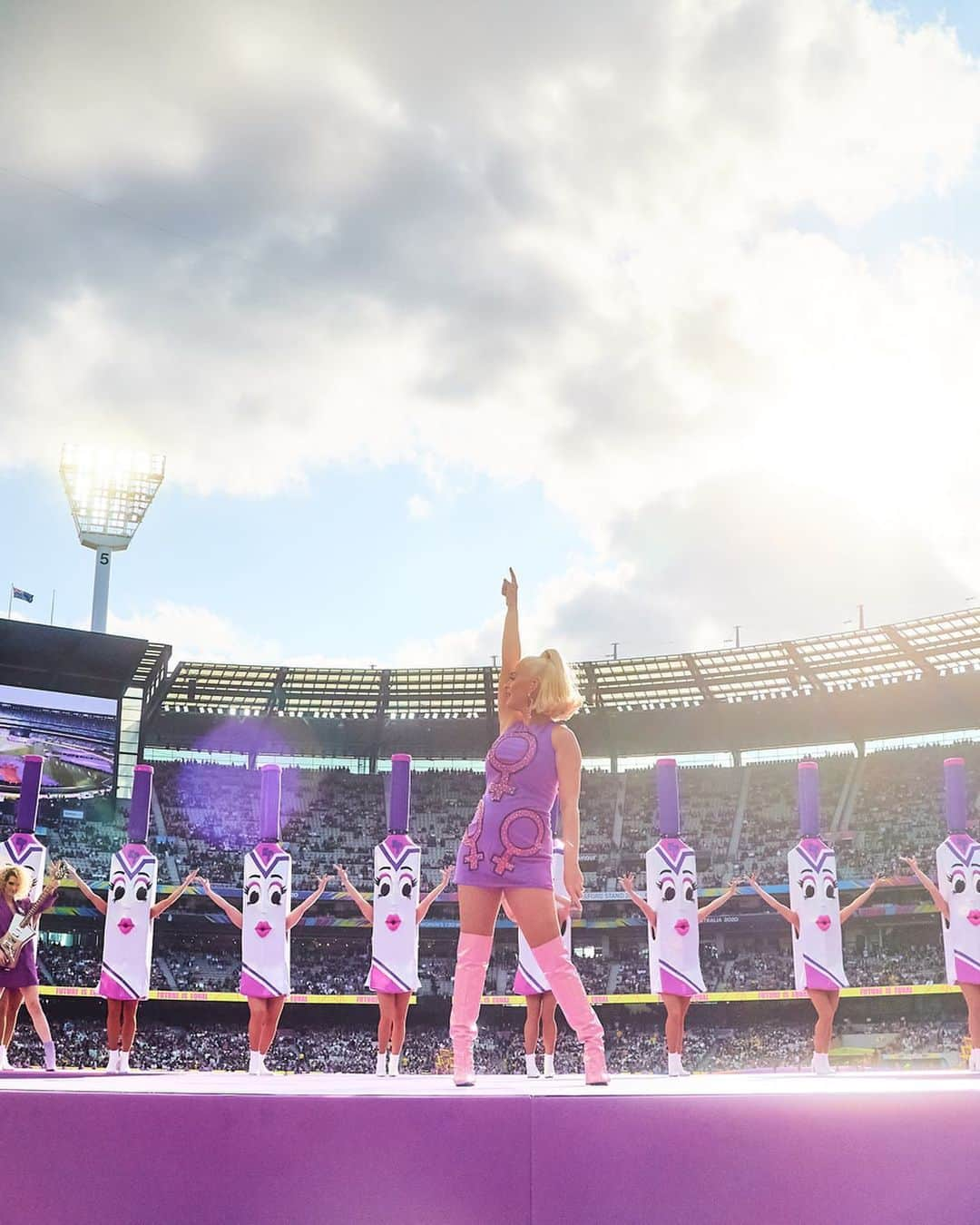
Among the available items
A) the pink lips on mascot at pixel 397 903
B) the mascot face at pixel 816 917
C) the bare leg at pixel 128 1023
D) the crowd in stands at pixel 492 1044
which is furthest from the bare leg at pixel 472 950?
the crowd in stands at pixel 492 1044

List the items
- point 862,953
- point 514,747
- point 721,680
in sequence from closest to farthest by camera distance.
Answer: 1. point 514,747
2. point 862,953
3. point 721,680

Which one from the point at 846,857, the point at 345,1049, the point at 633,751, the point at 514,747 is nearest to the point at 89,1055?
the point at 345,1049

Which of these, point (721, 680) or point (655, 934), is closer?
point (655, 934)

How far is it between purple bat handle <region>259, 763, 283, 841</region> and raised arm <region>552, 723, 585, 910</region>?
253 inches

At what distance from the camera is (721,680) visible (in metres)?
35.8

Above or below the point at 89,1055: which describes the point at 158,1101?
above

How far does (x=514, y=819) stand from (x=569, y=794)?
0.78ft

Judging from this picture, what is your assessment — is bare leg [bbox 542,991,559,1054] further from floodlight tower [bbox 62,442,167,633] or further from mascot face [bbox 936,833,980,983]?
floodlight tower [bbox 62,442,167,633]

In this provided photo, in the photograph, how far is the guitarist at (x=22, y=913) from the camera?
9316 millimetres

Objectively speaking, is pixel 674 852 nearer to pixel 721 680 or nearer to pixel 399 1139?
pixel 399 1139

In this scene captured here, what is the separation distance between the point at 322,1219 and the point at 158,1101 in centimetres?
49

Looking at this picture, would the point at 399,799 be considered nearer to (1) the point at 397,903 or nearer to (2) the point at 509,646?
(1) the point at 397,903

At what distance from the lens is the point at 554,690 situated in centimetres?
483

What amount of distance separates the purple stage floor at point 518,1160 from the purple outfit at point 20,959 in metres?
6.96
